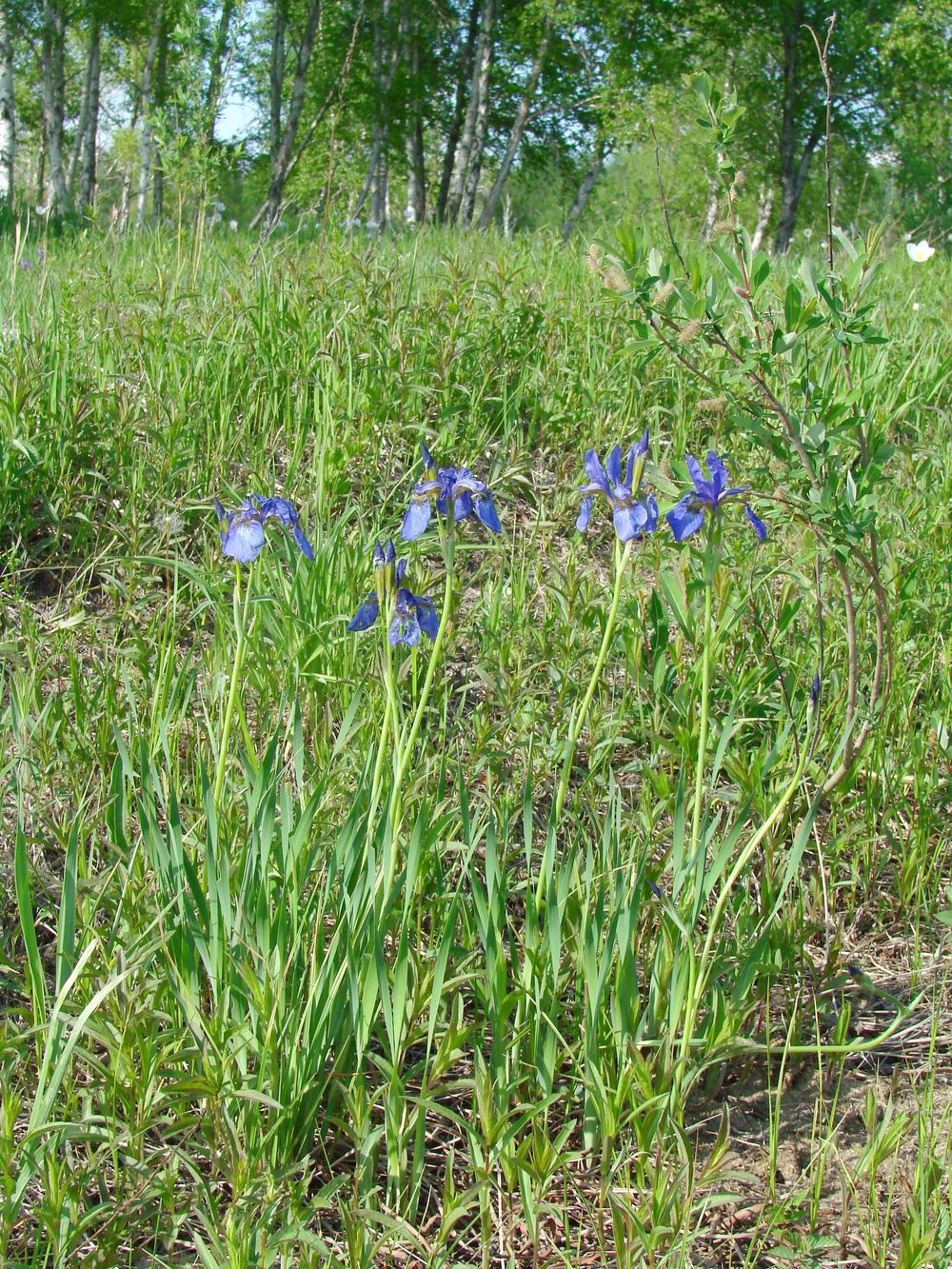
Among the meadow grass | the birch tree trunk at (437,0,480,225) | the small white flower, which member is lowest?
the meadow grass

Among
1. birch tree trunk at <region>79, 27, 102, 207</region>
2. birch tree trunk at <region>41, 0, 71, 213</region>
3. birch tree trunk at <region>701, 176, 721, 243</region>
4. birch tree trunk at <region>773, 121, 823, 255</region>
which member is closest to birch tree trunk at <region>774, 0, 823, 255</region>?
birch tree trunk at <region>773, 121, 823, 255</region>

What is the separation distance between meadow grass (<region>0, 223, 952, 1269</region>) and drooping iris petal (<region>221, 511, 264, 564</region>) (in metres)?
0.27

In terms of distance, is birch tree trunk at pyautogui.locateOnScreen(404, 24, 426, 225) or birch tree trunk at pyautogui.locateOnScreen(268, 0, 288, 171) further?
birch tree trunk at pyautogui.locateOnScreen(404, 24, 426, 225)

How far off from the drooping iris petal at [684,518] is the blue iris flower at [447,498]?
0.90 feet

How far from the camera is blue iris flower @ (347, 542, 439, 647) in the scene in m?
1.54

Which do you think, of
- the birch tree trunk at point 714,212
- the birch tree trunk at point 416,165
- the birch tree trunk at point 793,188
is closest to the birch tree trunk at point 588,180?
the birch tree trunk at point 714,212

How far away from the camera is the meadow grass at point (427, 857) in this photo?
1398 millimetres

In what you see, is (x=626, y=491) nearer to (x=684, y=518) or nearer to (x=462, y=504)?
(x=684, y=518)

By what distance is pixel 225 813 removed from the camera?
177 cm

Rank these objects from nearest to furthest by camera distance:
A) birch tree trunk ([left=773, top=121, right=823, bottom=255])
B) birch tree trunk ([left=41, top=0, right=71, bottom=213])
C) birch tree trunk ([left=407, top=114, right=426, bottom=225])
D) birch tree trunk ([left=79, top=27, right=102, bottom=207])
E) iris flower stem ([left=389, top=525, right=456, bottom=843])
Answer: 1. iris flower stem ([left=389, top=525, right=456, bottom=843])
2. birch tree trunk ([left=41, top=0, right=71, bottom=213])
3. birch tree trunk ([left=79, top=27, right=102, bottom=207])
4. birch tree trunk ([left=407, top=114, right=426, bottom=225])
5. birch tree trunk ([left=773, top=121, right=823, bottom=255])

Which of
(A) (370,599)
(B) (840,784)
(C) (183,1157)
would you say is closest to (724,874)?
(B) (840,784)

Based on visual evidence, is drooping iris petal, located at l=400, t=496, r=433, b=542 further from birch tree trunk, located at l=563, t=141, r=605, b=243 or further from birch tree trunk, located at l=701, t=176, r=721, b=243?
birch tree trunk, located at l=563, t=141, r=605, b=243

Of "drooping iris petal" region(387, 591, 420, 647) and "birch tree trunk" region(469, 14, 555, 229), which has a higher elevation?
"birch tree trunk" region(469, 14, 555, 229)

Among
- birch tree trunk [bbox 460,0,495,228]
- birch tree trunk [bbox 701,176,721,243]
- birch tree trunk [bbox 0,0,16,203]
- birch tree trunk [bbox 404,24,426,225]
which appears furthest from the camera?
birch tree trunk [bbox 404,24,426,225]
